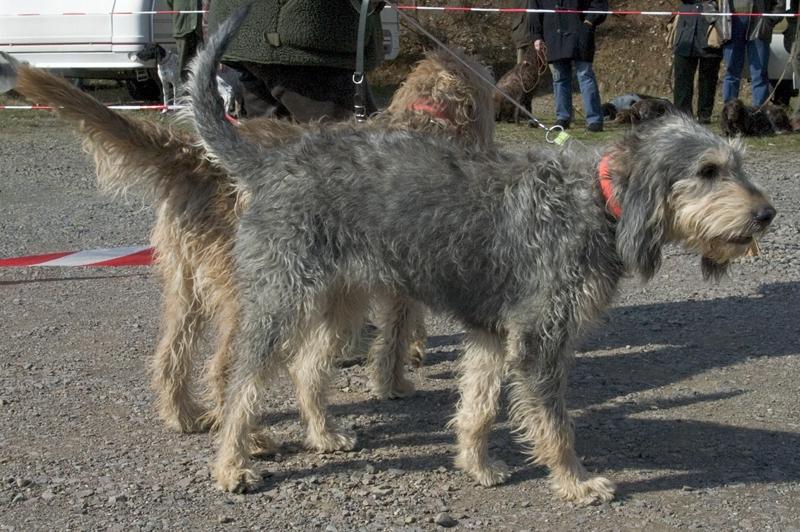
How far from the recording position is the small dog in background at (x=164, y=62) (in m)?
15.5

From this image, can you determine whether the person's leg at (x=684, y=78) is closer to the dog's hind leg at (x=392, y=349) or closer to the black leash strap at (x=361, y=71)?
the black leash strap at (x=361, y=71)

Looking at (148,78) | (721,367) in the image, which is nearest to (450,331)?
(721,367)

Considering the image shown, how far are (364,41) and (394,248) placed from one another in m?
1.76

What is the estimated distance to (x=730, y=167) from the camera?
159 inches

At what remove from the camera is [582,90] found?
1405 cm

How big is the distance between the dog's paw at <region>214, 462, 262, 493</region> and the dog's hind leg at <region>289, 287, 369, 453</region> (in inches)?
20.5

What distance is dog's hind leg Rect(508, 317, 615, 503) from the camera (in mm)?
4227

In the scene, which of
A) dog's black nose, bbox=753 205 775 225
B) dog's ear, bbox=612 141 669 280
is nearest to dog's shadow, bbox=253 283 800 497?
dog's ear, bbox=612 141 669 280

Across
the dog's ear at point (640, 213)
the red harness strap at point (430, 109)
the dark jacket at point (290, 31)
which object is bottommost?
the dog's ear at point (640, 213)

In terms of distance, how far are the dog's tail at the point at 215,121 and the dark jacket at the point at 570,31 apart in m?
10.2

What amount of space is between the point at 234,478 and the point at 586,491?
1429 mm

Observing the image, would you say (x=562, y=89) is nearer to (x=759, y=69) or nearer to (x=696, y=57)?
(x=696, y=57)

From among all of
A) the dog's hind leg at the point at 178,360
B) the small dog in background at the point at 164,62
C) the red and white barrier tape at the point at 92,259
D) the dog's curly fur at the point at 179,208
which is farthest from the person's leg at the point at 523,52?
the dog's hind leg at the point at 178,360

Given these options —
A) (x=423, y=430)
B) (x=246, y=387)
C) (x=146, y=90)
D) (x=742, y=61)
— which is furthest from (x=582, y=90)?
(x=246, y=387)
